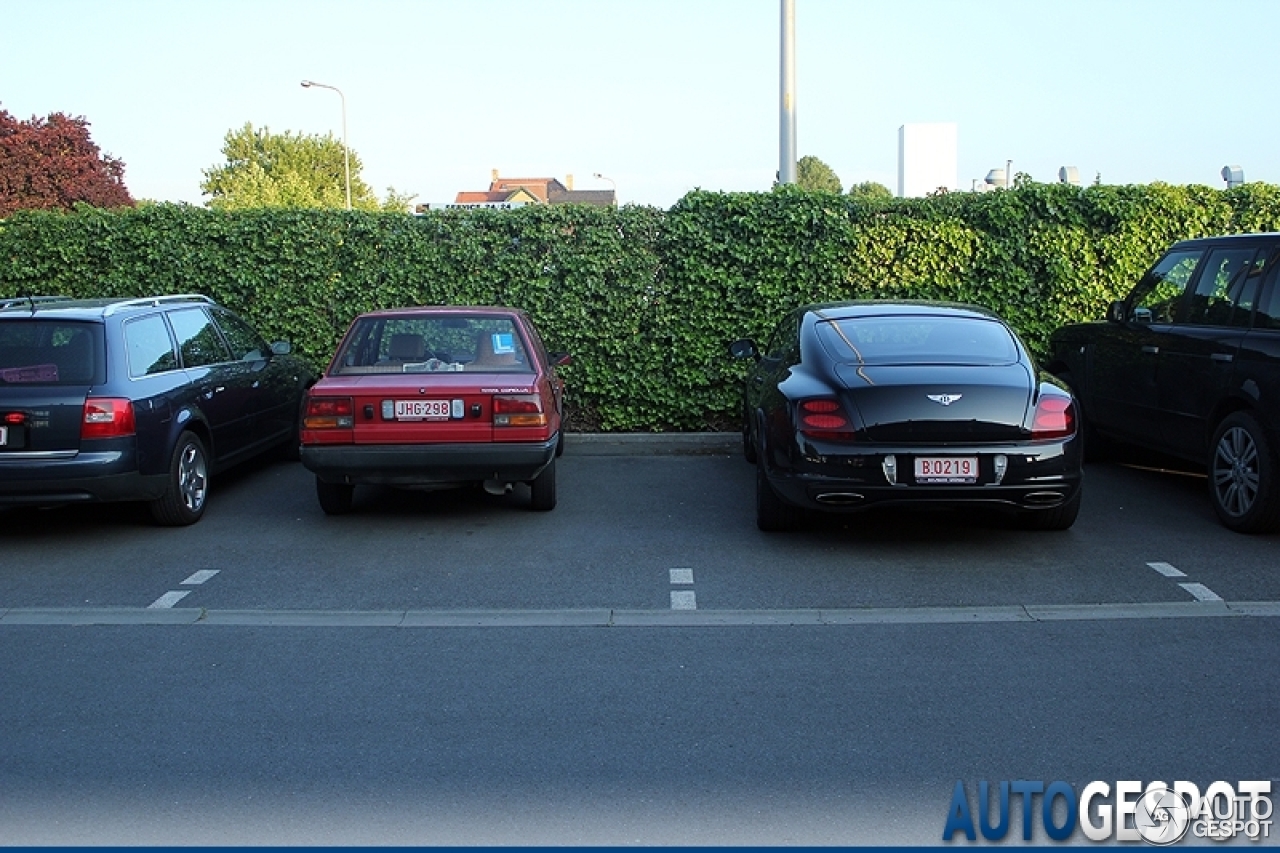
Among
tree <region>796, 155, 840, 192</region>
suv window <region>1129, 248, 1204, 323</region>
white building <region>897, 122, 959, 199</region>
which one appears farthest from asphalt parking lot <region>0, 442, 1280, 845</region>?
tree <region>796, 155, 840, 192</region>

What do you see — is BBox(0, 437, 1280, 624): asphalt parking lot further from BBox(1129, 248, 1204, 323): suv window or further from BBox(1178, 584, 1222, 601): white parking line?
BBox(1129, 248, 1204, 323): suv window

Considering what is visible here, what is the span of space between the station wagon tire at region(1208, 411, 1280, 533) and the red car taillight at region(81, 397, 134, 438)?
7055 mm

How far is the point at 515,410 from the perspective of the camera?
8.17m

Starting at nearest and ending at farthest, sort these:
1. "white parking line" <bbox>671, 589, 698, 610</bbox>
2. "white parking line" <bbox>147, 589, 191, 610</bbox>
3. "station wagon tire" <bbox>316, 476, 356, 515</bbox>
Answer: "white parking line" <bbox>671, 589, 698, 610</bbox>, "white parking line" <bbox>147, 589, 191, 610</bbox>, "station wagon tire" <bbox>316, 476, 356, 515</bbox>

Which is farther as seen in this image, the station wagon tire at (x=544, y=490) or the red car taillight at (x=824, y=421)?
the station wagon tire at (x=544, y=490)

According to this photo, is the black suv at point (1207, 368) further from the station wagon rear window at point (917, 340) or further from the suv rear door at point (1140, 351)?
the station wagon rear window at point (917, 340)

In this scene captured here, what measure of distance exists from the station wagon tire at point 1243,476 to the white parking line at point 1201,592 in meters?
1.25

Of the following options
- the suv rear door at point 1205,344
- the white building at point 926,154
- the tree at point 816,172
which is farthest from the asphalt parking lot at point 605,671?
the tree at point 816,172

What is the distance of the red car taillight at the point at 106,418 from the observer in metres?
7.86

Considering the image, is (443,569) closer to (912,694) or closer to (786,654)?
(786,654)

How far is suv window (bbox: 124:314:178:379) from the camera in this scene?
8.38 metres

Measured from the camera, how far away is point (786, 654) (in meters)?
5.68

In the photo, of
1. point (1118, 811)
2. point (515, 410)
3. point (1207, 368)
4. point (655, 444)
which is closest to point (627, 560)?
point (515, 410)

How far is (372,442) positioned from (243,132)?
82.3 metres
